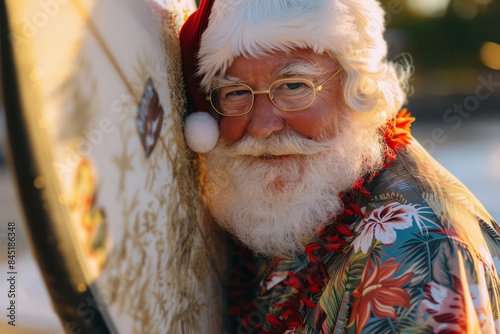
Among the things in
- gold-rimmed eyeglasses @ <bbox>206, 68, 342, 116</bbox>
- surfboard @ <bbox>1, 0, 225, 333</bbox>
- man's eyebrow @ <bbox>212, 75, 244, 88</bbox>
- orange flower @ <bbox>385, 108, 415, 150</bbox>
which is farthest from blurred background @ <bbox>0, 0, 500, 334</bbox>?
surfboard @ <bbox>1, 0, 225, 333</bbox>

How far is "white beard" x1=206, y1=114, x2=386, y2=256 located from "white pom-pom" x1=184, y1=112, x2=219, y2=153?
0.13m

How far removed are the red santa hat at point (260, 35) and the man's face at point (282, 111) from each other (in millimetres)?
42

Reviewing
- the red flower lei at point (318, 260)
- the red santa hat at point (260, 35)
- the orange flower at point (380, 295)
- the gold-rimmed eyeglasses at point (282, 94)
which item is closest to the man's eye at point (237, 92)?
the gold-rimmed eyeglasses at point (282, 94)

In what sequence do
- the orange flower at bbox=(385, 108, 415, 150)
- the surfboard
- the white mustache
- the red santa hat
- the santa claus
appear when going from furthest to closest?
the orange flower at bbox=(385, 108, 415, 150) < the white mustache < the red santa hat < the santa claus < the surfboard

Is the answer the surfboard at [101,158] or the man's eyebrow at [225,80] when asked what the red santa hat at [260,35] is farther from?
the surfboard at [101,158]

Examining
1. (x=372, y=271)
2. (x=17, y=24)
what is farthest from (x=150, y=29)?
(x=372, y=271)

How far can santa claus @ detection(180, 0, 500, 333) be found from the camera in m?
1.60

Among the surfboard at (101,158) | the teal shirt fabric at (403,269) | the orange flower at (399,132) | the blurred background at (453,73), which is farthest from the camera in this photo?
the blurred background at (453,73)

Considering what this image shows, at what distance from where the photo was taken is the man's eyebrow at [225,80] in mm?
A: 1832

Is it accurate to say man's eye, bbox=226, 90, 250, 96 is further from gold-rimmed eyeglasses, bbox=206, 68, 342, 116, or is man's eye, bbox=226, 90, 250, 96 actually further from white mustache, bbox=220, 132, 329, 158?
white mustache, bbox=220, 132, 329, 158

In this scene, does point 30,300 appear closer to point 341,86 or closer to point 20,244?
point 20,244

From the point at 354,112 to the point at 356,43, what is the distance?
11.6 inches

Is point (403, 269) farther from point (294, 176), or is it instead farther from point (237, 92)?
point (237, 92)

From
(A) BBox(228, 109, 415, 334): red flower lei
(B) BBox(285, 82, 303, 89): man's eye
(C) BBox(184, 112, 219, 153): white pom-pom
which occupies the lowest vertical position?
(A) BBox(228, 109, 415, 334): red flower lei
